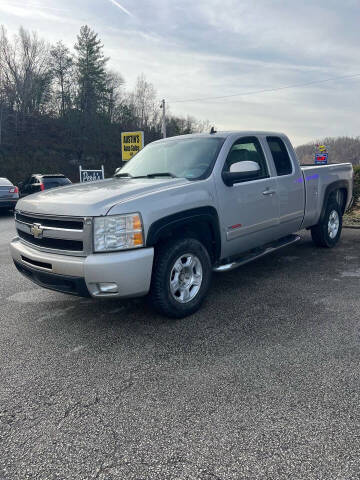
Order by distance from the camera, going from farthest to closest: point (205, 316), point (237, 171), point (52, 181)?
point (52, 181) → point (237, 171) → point (205, 316)

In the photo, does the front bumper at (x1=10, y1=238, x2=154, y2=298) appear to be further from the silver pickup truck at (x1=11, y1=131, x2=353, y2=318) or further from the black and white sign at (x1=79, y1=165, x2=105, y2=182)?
the black and white sign at (x1=79, y1=165, x2=105, y2=182)

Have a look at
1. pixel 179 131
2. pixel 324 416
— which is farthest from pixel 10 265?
pixel 179 131

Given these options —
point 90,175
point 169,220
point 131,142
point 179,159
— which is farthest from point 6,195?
point 169,220

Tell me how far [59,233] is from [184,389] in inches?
72.3

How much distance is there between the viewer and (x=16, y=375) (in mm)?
2980

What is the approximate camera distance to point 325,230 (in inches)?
266

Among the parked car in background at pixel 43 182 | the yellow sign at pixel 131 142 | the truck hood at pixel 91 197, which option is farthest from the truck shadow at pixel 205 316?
the yellow sign at pixel 131 142

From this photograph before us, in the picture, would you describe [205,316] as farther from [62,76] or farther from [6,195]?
[62,76]

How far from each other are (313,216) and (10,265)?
5.07m

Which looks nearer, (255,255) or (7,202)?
(255,255)

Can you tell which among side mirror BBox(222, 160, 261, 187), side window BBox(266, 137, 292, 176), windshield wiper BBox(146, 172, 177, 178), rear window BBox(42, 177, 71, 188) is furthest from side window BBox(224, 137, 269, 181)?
rear window BBox(42, 177, 71, 188)

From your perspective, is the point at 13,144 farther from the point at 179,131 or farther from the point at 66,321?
the point at 66,321

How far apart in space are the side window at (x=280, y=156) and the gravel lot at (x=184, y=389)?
5.98 ft

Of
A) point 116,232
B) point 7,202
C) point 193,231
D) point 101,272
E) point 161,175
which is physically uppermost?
point 161,175
